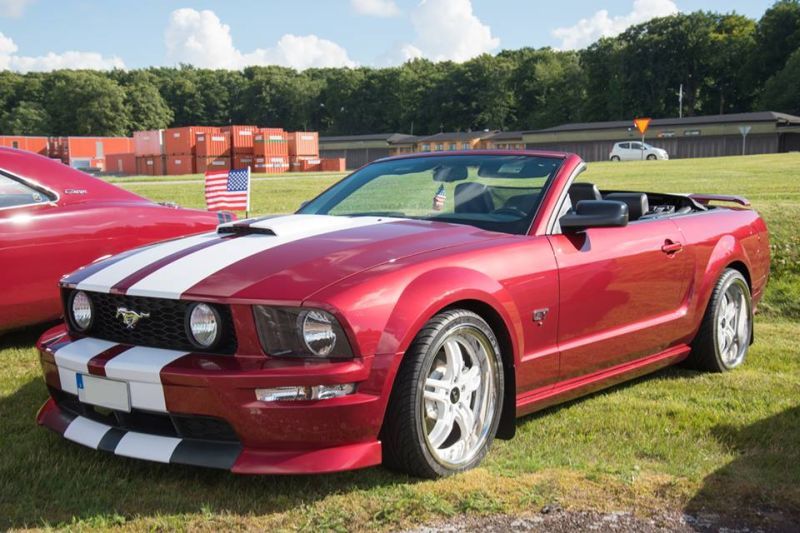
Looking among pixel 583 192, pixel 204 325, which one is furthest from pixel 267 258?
pixel 583 192

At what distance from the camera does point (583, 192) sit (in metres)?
4.73

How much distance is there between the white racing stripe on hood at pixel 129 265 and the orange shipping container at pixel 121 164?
2661 inches

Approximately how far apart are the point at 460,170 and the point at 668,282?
1.26 m

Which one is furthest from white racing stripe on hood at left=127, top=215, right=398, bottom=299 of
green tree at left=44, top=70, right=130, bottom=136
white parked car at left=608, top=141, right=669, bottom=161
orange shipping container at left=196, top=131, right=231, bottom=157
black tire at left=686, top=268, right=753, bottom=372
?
green tree at left=44, top=70, right=130, bottom=136

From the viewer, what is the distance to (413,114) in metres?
127

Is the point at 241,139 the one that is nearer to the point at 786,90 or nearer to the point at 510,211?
the point at 786,90

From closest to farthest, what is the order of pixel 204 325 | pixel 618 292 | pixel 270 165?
pixel 204 325
pixel 618 292
pixel 270 165

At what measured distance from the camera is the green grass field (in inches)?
114

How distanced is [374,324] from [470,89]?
121m

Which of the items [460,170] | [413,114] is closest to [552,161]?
[460,170]

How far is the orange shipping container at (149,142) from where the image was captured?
63812mm

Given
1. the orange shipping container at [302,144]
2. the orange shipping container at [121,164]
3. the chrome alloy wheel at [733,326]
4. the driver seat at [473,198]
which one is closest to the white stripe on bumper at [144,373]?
the driver seat at [473,198]

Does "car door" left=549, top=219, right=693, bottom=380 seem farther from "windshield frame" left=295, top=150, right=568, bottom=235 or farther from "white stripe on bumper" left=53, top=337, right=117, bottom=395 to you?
"white stripe on bumper" left=53, top=337, right=117, bottom=395

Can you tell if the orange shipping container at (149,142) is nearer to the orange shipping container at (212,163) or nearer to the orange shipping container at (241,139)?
the orange shipping container at (212,163)
